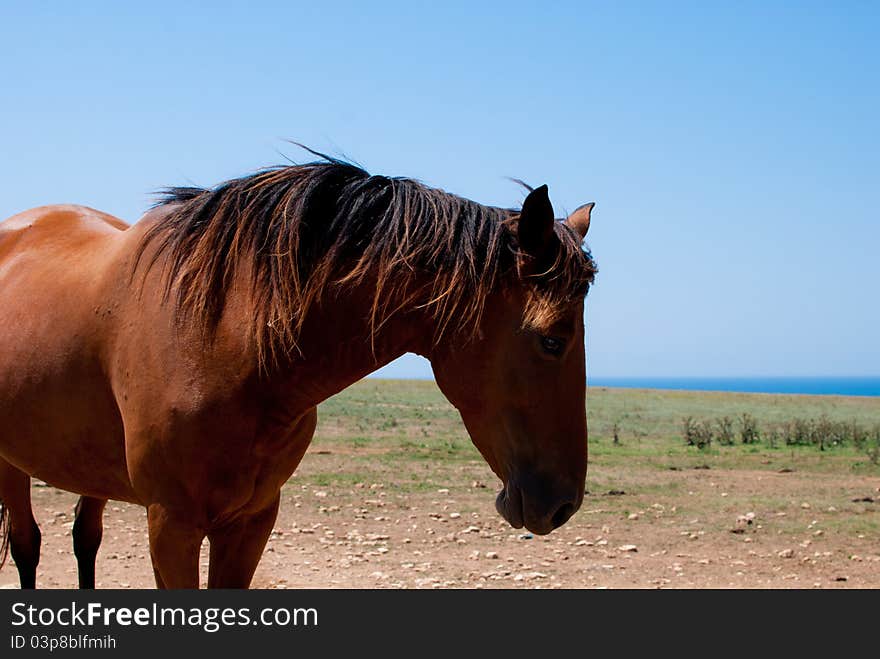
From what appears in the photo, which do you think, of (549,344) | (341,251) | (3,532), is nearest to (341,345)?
(341,251)

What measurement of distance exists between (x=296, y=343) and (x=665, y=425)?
62.0 feet

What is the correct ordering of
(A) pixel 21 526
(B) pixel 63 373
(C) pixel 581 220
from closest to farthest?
(C) pixel 581 220, (B) pixel 63 373, (A) pixel 21 526

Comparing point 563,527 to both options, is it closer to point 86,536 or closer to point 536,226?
point 86,536

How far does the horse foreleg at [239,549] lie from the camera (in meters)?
3.09

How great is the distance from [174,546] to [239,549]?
1.37 feet

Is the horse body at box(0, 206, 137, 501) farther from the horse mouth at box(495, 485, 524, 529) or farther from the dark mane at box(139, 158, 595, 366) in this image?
the horse mouth at box(495, 485, 524, 529)

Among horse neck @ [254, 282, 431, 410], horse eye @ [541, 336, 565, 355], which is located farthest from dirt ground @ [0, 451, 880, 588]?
horse eye @ [541, 336, 565, 355]

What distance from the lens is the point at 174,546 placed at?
→ 2768 mm

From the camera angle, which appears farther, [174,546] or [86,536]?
→ [86,536]

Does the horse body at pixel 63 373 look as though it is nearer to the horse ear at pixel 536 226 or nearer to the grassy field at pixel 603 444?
the horse ear at pixel 536 226

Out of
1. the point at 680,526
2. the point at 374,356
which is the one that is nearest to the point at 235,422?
the point at 374,356

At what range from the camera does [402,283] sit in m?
2.65

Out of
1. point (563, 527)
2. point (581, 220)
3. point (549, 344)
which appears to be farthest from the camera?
point (563, 527)
